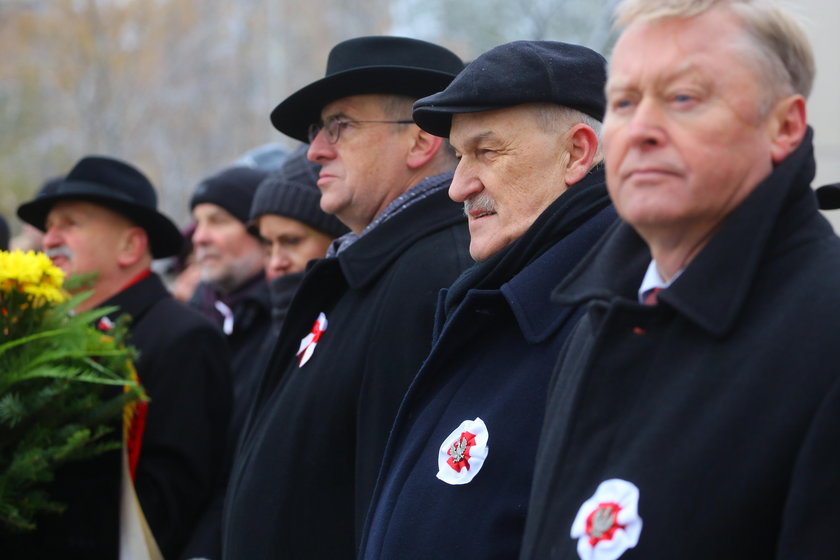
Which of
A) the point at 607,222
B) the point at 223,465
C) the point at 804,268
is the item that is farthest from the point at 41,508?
the point at 804,268

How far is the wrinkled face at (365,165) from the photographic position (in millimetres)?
3938

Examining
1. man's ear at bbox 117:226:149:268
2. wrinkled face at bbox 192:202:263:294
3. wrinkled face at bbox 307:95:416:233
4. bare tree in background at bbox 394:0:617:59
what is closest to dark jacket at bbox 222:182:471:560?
wrinkled face at bbox 307:95:416:233

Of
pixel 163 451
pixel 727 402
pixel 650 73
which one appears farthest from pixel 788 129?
pixel 163 451

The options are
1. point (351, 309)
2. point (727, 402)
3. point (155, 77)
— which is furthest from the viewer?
point (155, 77)

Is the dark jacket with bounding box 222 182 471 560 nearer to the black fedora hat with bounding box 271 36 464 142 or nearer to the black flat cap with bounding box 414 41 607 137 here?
the black fedora hat with bounding box 271 36 464 142

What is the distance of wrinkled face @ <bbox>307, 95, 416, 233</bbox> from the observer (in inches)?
155

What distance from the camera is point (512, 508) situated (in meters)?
2.62

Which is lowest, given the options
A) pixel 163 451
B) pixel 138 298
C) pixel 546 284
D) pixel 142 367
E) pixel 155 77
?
pixel 163 451

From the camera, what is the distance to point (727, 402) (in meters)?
1.92

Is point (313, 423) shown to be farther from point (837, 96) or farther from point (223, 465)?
point (837, 96)

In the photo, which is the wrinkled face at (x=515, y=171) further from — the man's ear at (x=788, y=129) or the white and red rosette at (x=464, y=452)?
the man's ear at (x=788, y=129)

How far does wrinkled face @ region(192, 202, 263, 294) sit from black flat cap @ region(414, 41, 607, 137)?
135 inches

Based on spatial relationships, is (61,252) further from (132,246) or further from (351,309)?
(351,309)

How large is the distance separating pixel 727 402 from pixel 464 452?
3.07ft
